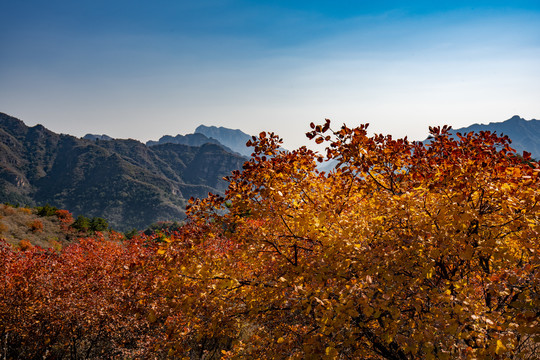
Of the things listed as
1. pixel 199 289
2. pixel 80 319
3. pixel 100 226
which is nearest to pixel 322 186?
pixel 199 289

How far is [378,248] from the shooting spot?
365cm

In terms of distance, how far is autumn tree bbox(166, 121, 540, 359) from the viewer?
10.3ft

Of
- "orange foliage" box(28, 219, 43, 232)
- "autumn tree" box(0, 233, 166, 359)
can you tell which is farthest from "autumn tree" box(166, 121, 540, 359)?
"orange foliage" box(28, 219, 43, 232)

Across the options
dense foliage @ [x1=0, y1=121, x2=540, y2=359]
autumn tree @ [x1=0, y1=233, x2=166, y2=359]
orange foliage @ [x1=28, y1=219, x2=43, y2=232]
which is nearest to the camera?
dense foliage @ [x1=0, y1=121, x2=540, y2=359]

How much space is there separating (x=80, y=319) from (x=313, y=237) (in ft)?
31.4

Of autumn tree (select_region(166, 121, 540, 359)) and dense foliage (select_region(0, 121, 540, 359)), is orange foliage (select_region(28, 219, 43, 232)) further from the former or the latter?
autumn tree (select_region(166, 121, 540, 359))

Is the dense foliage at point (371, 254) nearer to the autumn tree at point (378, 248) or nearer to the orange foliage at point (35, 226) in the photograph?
the autumn tree at point (378, 248)

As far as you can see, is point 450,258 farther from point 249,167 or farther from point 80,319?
point 80,319

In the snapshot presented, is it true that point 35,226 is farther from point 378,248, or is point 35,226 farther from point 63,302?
point 378,248

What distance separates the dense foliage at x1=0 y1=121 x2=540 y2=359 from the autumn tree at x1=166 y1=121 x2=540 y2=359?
0.02 metres

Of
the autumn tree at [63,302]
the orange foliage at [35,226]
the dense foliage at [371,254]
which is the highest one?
the dense foliage at [371,254]

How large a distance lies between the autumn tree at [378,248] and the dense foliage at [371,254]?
Answer: 0.08 ft

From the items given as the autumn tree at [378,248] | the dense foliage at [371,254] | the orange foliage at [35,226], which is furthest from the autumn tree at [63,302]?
the orange foliage at [35,226]

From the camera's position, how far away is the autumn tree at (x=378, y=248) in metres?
3.14
